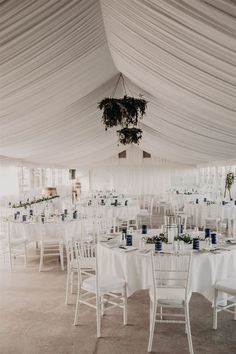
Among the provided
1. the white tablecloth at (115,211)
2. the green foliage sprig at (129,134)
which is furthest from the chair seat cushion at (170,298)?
the white tablecloth at (115,211)

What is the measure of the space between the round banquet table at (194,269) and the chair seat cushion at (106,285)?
0.55 ft

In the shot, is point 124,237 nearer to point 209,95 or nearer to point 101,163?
point 209,95

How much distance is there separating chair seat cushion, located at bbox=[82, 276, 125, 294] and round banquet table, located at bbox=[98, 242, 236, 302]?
0.17m

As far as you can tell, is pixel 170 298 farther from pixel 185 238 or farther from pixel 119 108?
pixel 119 108

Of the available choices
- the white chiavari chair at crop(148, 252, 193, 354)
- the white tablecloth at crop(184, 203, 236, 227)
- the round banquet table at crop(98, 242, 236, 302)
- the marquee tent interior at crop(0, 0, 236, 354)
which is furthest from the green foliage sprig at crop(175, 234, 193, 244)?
the white tablecloth at crop(184, 203, 236, 227)

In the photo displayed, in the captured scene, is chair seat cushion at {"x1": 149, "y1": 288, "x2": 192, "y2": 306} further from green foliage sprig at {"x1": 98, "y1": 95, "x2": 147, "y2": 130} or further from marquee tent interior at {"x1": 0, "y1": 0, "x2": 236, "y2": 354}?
green foliage sprig at {"x1": 98, "y1": 95, "x2": 147, "y2": 130}

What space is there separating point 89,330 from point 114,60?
4292 mm

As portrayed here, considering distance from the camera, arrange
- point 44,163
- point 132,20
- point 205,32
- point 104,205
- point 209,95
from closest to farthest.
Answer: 1. point 205,32
2. point 132,20
3. point 209,95
4. point 104,205
5. point 44,163

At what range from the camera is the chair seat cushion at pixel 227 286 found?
13.6 ft

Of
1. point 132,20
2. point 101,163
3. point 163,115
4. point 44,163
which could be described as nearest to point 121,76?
point 163,115

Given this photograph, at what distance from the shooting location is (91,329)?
14.3 feet

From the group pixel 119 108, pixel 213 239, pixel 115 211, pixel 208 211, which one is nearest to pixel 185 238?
pixel 213 239

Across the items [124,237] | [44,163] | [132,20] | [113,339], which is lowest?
[113,339]

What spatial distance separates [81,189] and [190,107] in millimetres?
12825
